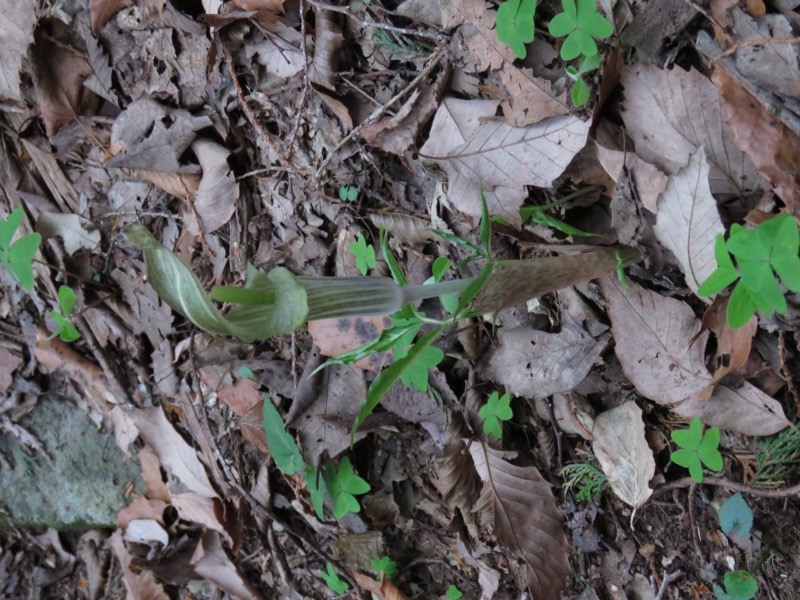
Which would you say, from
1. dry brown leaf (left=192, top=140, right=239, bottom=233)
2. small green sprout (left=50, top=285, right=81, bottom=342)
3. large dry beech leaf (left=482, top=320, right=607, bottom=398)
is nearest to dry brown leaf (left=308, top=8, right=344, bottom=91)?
dry brown leaf (left=192, top=140, right=239, bottom=233)

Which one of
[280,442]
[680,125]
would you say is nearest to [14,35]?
[280,442]

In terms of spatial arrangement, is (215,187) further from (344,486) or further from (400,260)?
(344,486)

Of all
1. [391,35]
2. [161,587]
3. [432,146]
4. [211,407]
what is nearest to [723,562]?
[432,146]

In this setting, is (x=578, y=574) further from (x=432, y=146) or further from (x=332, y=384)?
(x=432, y=146)

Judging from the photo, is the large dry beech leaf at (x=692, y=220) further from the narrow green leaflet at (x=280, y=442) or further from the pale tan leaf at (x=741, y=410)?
the narrow green leaflet at (x=280, y=442)

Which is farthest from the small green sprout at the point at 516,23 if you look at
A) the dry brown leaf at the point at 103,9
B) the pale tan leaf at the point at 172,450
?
the pale tan leaf at the point at 172,450

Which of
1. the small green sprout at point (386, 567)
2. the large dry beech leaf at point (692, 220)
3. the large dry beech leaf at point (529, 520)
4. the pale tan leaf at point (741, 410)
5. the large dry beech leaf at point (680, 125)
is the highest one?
the large dry beech leaf at point (680, 125)

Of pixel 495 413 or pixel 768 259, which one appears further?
pixel 495 413
